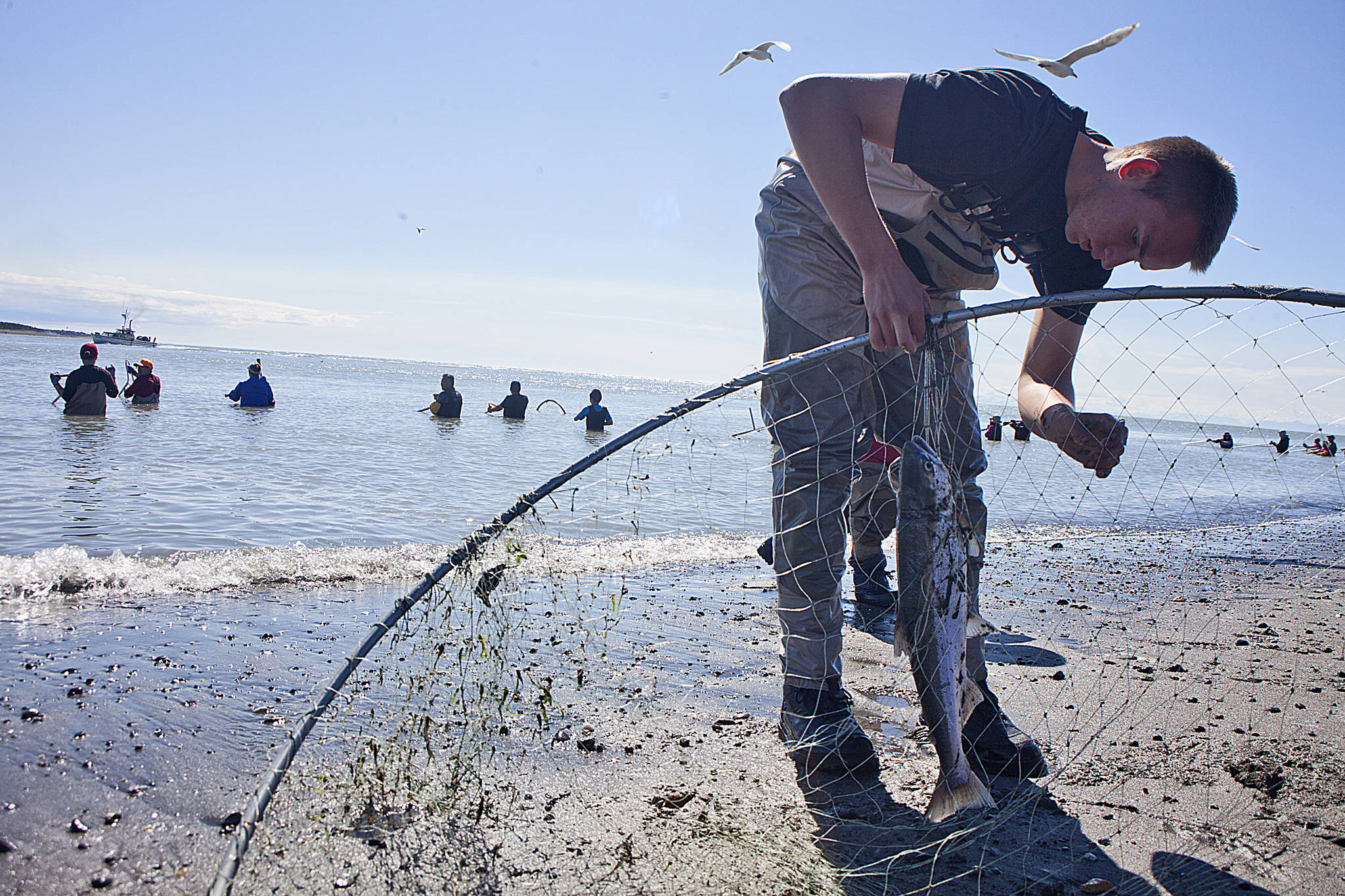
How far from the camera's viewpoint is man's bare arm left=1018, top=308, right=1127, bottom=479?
298 centimetres

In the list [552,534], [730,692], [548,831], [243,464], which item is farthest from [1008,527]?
[243,464]

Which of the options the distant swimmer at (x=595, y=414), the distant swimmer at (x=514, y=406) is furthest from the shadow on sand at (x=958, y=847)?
the distant swimmer at (x=514, y=406)

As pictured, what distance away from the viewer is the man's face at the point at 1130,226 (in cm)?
260

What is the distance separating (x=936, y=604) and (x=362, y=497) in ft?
29.3

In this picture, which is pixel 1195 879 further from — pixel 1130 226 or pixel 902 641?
pixel 1130 226

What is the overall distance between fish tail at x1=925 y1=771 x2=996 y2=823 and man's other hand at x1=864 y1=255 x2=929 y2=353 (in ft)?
4.64

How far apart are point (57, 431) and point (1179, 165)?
17.2 metres

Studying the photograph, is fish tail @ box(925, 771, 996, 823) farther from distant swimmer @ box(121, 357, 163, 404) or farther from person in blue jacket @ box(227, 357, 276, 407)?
person in blue jacket @ box(227, 357, 276, 407)

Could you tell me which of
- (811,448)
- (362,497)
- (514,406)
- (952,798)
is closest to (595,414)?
(514,406)

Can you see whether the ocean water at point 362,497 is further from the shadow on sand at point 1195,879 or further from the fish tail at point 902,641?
the shadow on sand at point 1195,879

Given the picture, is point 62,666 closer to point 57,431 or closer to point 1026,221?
point 1026,221

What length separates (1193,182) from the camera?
2.56 meters

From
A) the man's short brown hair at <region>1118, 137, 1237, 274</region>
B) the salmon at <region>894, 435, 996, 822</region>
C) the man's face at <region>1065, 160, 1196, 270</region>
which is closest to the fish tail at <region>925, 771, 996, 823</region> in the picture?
the salmon at <region>894, 435, 996, 822</region>

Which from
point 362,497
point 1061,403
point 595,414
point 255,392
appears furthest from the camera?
point 255,392
